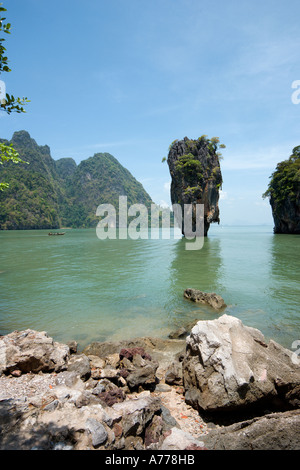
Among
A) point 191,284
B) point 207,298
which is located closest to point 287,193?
point 191,284

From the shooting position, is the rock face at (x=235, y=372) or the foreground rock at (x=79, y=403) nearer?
the foreground rock at (x=79, y=403)

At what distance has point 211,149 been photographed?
4728 cm

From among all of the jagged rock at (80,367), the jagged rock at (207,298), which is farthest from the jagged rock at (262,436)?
the jagged rock at (207,298)

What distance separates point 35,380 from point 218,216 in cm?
4850

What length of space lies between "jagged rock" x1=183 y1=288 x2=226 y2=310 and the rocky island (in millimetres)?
4411

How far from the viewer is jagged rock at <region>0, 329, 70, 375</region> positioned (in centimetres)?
554

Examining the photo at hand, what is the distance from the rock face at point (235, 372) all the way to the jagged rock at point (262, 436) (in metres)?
0.58

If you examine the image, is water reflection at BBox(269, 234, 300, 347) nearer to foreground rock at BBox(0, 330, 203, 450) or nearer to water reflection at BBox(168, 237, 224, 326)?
water reflection at BBox(168, 237, 224, 326)

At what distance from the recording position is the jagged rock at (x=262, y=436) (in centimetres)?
314

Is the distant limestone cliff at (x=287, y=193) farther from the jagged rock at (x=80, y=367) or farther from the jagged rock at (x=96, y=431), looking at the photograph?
the jagged rock at (x=96, y=431)

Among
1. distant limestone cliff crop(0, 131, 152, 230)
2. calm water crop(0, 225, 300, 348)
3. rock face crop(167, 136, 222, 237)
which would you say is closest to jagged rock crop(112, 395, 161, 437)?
calm water crop(0, 225, 300, 348)

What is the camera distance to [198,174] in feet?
146
